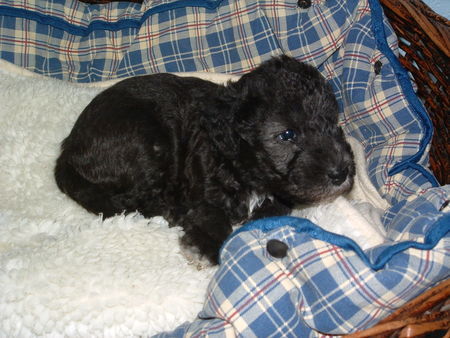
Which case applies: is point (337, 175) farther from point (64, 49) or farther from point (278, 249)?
point (64, 49)

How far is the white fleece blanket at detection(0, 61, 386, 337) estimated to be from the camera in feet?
8.61

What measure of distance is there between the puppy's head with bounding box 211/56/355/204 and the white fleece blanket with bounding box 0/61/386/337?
0.92 ft

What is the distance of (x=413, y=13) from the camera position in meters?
3.42

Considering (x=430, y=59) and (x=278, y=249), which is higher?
(x=430, y=59)

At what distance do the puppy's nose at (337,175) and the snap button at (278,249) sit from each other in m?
0.59

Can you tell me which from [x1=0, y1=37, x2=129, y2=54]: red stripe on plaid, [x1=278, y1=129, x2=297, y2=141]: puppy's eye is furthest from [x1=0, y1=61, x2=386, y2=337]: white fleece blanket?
[x1=0, y1=37, x2=129, y2=54]: red stripe on plaid

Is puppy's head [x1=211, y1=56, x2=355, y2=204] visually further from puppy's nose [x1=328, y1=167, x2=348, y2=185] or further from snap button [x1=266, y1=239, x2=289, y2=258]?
snap button [x1=266, y1=239, x2=289, y2=258]

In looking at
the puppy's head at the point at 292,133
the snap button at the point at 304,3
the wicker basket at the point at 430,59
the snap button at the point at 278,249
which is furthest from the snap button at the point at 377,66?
the snap button at the point at 278,249

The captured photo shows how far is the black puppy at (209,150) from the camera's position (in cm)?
280

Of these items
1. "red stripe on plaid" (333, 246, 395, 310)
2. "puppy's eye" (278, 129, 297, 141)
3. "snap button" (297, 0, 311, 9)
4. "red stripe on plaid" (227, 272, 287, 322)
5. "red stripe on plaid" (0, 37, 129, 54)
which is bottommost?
"red stripe on plaid" (227, 272, 287, 322)

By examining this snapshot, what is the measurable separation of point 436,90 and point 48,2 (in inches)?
135

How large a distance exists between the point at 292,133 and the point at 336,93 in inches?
58.6

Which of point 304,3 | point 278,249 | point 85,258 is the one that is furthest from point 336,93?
point 85,258

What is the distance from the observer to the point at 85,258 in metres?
2.90
